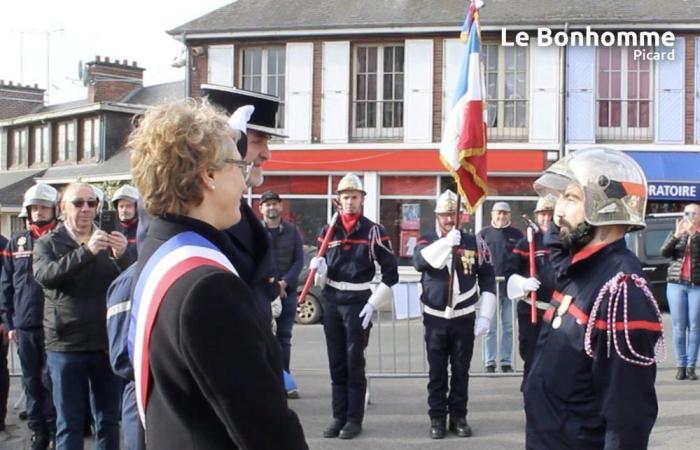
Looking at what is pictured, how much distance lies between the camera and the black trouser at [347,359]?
7391mm

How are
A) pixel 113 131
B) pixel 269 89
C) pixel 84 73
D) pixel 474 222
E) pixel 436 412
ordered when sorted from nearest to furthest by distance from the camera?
pixel 436 412, pixel 474 222, pixel 269 89, pixel 113 131, pixel 84 73

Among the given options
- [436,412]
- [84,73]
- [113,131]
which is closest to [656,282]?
[436,412]

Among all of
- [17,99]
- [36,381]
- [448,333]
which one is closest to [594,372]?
[448,333]

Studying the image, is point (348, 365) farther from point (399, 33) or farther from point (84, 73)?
point (84, 73)

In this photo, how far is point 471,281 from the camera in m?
7.70

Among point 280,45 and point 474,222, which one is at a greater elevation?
point 280,45

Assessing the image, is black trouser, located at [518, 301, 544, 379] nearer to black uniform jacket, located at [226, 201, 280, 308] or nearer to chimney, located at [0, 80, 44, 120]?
black uniform jacket, located at [226, 201, 280, 308]

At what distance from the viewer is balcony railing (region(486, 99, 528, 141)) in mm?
22938

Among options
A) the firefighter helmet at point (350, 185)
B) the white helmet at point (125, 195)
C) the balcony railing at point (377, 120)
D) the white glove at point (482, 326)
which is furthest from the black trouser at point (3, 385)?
the balcony railing at point (377, 120)

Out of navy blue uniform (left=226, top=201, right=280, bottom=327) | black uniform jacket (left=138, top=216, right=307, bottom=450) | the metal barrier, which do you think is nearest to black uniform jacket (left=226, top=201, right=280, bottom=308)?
navy blue uniform (left=226, top=201, right=280, bottom=327)

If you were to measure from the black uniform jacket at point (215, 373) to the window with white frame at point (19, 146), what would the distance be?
39.1m

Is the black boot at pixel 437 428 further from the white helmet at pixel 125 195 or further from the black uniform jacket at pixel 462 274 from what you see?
the white helmet at pixel 125 195

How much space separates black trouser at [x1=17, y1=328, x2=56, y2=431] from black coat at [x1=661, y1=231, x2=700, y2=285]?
22.7 feet

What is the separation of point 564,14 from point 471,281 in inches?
672
